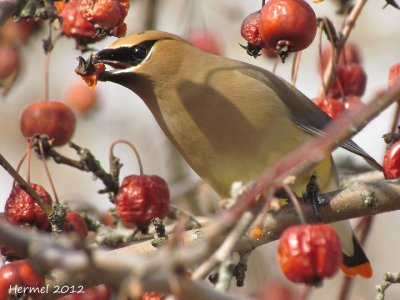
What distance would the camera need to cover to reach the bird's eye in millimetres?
3877

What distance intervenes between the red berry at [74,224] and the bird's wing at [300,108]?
1.17 metres

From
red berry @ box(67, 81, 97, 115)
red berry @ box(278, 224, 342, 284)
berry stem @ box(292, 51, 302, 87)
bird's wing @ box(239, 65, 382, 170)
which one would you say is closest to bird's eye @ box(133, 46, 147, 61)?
bird's wing @ box(239, 65, 382, 170)

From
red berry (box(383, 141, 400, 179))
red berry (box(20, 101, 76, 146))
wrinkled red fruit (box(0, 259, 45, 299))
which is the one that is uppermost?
red berry (box(20, 101, 76, 146))

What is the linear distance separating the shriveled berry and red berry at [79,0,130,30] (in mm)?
522

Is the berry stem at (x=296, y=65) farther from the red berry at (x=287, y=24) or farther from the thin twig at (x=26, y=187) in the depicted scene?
the thin twig at (x=26, y=187)

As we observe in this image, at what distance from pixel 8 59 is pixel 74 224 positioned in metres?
Answer: 1.43

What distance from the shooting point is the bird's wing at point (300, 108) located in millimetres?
4152

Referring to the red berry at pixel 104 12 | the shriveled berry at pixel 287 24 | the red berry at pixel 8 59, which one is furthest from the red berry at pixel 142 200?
the red berry at pixel 8 59

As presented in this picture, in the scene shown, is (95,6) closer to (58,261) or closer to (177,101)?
(177,101)

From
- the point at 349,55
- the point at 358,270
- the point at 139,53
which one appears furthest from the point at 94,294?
the point at 349,55

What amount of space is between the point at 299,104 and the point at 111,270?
2601 mm

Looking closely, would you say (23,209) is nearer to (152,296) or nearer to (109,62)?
(152,296)

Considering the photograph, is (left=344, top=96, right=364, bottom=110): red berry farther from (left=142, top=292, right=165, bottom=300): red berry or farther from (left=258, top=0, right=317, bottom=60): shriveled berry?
(left=142, top=292, right=165, bottom=300): red berry

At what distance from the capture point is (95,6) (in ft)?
10.5
